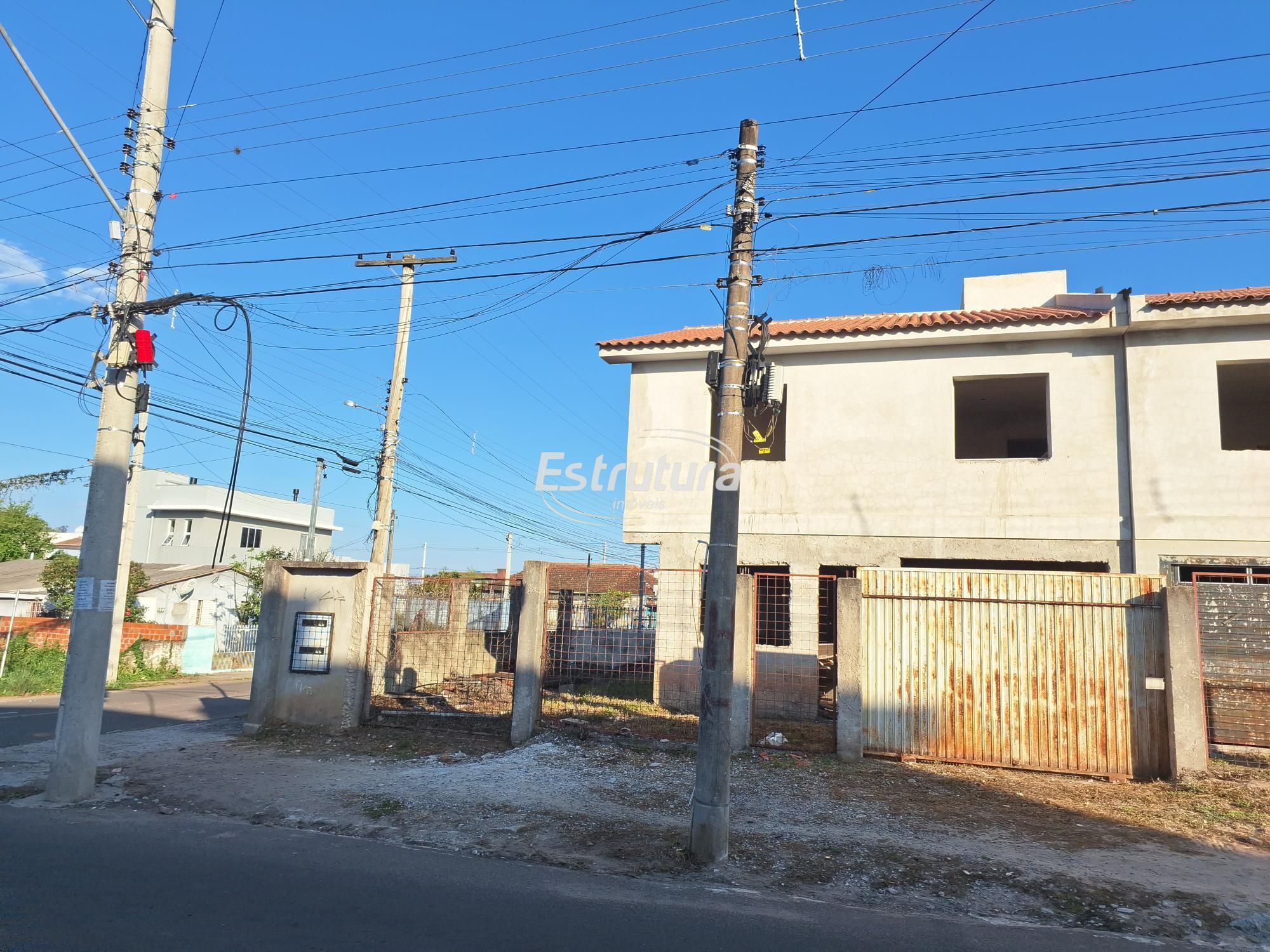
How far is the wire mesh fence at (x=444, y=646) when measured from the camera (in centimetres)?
1165

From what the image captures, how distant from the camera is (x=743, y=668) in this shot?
959 cm

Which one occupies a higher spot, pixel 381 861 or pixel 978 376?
pixel 978 376

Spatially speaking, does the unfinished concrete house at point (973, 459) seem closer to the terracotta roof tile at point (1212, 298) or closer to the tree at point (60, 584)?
the terracotta roof tile at point (1212, 298)

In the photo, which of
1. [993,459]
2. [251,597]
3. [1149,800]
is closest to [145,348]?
[1149,800]

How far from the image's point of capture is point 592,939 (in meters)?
4.59

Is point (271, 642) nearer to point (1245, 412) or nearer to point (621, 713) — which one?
point (621, 713)

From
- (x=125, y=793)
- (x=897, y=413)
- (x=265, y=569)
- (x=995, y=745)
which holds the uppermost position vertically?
(x=897, y=413)

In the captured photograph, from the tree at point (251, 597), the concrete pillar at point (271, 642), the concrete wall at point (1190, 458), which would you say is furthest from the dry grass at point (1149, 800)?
the tree at point (251, 597)

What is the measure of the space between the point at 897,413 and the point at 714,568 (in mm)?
8240

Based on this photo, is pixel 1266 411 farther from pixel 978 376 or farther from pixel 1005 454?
pixel 978 376

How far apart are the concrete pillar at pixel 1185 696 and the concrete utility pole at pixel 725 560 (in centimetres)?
528

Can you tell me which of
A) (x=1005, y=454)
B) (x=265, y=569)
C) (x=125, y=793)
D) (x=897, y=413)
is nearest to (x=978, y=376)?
(x=897, y=413)

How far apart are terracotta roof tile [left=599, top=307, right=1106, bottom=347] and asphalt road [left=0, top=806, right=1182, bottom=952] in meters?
8.70

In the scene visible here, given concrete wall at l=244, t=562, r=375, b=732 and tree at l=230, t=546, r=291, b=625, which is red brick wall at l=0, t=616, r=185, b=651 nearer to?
tree at l=230, t=546, r=291, b=625
